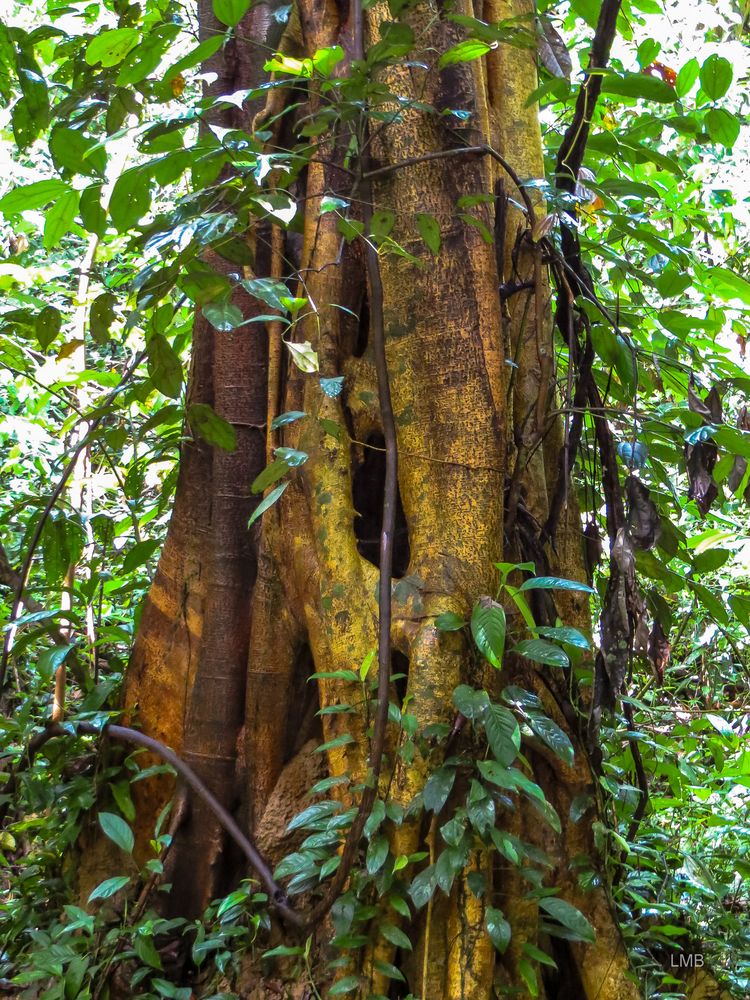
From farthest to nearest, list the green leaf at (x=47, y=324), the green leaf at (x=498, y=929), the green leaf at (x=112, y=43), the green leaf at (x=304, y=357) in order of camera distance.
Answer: the green leaf at (x=47, y=324)
the green leaf at (x=112, y=43)
the green leaf at (x=304, y=357)
the green leaf at (x=498, y=929)

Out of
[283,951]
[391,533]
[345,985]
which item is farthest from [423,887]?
→ [391,533]

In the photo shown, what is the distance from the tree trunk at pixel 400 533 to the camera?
1.65 m

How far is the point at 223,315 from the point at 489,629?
676 mm

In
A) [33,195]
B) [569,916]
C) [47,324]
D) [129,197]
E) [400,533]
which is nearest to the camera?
[569,916]

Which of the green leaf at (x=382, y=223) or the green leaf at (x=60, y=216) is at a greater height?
the green leaf at (x=60, y=216)

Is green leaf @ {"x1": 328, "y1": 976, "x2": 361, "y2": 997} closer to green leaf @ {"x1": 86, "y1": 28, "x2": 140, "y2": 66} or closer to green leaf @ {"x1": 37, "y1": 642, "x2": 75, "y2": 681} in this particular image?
green leaf @ {"x1": 37, "y1": 642, "x2": 75, "y2": 681}

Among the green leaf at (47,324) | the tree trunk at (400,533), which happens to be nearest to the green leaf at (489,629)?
the tree trunk at (400,533)

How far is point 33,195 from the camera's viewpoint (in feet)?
6.25

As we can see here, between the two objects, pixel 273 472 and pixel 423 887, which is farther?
pixel 273 472

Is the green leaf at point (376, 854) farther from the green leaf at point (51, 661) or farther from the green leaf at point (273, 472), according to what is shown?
the green leaf at point (51, 661)

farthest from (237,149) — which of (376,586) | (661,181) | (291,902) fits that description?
(661,181)

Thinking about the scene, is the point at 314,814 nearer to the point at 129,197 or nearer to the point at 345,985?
the point at 345,985

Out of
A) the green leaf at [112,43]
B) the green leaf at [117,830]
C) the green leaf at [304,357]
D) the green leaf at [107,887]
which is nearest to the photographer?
the green leaf at [304,357]

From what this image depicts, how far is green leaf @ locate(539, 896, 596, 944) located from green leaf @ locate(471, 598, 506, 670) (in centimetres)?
44
